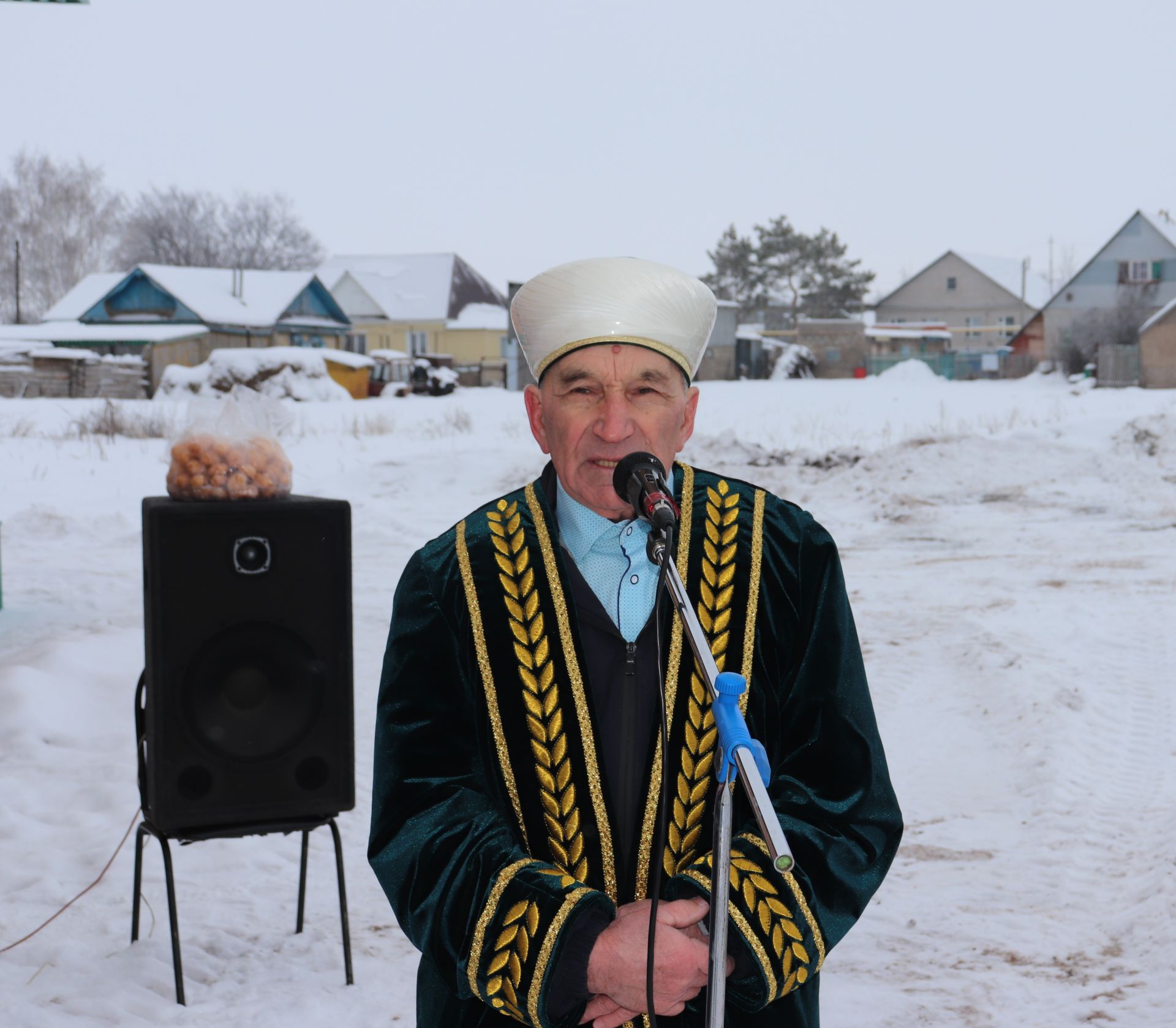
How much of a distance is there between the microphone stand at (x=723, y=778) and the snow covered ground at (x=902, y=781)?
248 centimetres

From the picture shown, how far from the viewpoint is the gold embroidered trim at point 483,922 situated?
1.73 metres

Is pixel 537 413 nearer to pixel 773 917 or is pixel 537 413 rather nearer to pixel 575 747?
pixel 575 747

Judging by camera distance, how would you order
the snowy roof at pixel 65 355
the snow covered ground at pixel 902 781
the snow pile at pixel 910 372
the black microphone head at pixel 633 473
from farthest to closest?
the snow pile at pixel 910 372, the snowy roof at pixel 65 355, the snow covered ground at pixel 902 781, the black microphone head at pixel 633 473

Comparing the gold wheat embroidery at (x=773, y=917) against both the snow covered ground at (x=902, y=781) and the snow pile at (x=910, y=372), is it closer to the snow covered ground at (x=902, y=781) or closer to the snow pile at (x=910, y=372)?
the snow covered ground at (x=902, y=781)

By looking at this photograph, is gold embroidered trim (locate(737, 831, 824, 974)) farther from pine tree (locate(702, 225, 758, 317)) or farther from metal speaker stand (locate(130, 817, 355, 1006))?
pine tree (locate(702, 225, 758, 317))

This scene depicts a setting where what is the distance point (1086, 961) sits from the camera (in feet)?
13.0

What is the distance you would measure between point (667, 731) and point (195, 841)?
2394mm

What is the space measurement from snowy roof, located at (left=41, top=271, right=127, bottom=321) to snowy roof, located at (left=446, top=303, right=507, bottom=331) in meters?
13.0

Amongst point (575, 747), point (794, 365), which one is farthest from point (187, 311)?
point (575, 747)

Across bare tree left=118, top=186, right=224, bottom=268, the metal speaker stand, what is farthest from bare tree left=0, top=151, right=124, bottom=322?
the metal speaker stand

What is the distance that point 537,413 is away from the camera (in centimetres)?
199

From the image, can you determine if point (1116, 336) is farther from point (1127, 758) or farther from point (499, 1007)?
point (499, 1007)

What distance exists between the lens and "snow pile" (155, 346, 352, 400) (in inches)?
1037

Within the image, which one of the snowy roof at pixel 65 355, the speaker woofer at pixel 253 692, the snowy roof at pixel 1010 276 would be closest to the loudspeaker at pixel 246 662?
the speaker woofer at pixel 253 692
